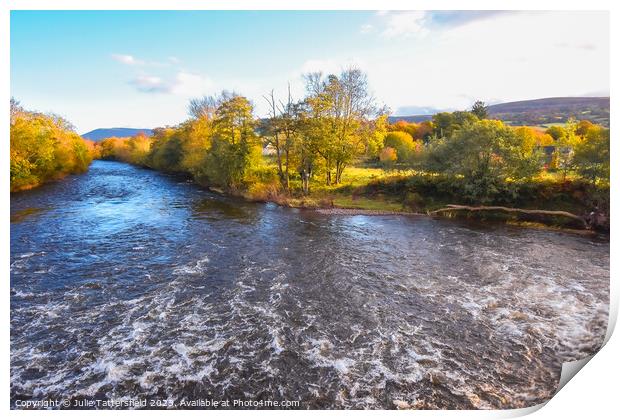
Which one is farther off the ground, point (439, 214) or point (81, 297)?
point (81, 297)

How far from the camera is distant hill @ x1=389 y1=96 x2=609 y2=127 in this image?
6.30 metres

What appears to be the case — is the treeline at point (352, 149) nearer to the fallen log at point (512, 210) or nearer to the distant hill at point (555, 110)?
the fallen log at point (512, 210)

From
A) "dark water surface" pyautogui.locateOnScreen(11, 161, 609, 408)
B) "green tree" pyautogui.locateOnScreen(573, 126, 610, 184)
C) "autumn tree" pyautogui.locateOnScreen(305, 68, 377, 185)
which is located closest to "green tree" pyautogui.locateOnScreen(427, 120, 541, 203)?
"green tree" pyautogui.locateOnScreen(573, 126, 610, 184)

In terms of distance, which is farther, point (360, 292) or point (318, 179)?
point (318, 179)

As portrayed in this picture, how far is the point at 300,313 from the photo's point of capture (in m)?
6.07

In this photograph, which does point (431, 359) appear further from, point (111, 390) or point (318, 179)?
point (318, 179)

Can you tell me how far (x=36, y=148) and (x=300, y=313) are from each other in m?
13.1

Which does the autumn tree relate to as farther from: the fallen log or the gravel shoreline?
the fallen log

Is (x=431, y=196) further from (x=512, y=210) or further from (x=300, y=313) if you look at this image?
(x=300, y=313)

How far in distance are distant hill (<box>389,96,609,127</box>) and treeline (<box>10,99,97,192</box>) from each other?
12.3 m

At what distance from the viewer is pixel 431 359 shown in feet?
15.8

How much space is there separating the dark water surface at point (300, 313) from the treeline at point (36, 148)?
52.2 inches

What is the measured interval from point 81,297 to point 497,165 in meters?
14.6
